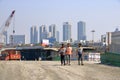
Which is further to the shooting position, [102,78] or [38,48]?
[38,48]

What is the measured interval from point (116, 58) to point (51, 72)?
12667mm

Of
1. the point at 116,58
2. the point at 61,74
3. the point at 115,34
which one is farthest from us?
the point at 115,34

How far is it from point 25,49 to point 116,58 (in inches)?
5458

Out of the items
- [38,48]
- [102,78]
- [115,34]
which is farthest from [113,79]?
[38,48]

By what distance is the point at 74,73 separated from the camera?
23203mm

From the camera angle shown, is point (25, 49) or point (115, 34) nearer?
point (115, 34)

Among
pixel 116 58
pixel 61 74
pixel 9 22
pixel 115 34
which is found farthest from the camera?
pixel 9 22

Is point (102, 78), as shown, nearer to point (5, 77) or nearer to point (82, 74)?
point (82, 74)

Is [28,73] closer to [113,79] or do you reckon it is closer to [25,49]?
[113,79]

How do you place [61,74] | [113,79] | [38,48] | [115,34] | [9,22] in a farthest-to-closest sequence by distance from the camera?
[38,48]
[9,22]
[115,34]
[61,74]
[113,79]

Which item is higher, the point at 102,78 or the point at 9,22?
the point at 9,22

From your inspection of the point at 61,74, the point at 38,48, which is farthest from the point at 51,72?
the point at 38,48

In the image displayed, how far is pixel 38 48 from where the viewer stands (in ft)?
541

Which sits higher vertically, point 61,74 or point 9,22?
point 9,22
